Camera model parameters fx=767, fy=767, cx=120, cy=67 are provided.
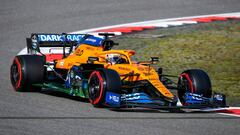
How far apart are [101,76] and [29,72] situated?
2265 mm

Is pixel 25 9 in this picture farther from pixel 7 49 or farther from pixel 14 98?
pixel 14 98

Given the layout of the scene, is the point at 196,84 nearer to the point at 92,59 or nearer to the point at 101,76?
the point at 101,76

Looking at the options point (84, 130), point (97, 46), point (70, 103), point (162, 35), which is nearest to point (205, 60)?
point (162, 35)

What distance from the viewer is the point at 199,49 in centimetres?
1938

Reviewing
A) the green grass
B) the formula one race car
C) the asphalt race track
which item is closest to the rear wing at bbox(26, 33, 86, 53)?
the formula one race car

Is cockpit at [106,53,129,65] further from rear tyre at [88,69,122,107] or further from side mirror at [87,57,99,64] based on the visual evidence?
rear tyre at [88,69,122,107]

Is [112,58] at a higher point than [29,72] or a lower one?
higher

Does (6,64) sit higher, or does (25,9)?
(25,9)

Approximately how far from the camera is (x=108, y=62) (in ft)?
46.0

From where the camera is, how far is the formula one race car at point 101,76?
12.8 metres

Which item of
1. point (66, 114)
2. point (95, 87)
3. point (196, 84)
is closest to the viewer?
→ point (66, 114)

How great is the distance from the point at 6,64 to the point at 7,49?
1948 millimetres

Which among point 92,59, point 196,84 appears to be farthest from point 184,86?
Result: point 92,59

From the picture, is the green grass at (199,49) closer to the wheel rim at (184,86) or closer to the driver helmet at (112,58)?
the wheel rim at (184,86)
